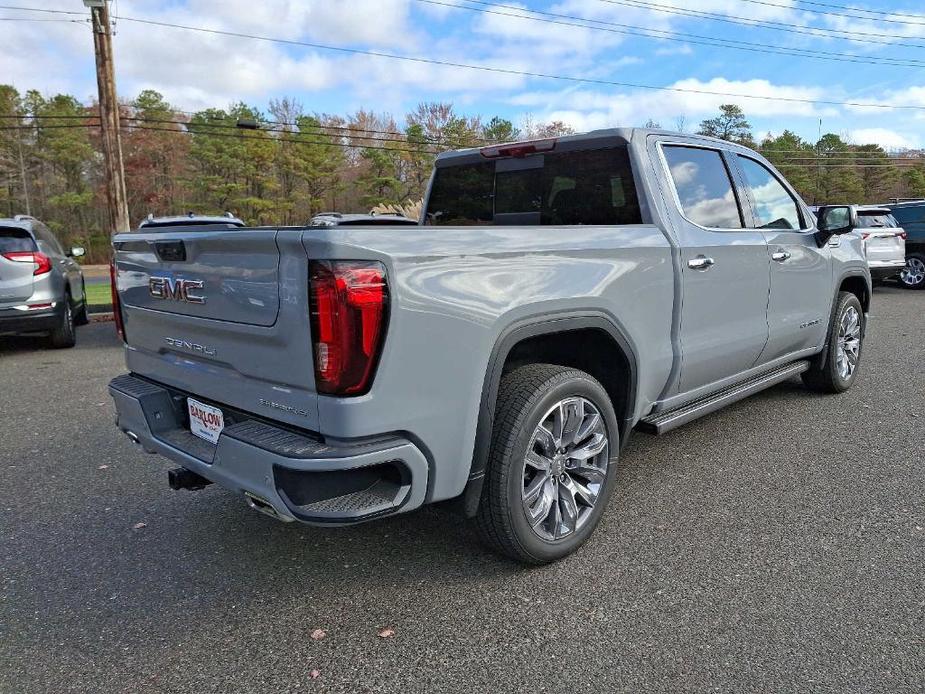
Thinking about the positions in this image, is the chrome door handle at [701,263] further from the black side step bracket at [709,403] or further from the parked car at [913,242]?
the parked car at [913,242]

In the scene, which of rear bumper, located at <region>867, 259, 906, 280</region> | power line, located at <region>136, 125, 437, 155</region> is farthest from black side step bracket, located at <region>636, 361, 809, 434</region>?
power line, located at <region>136, 125, 437, 155</region>

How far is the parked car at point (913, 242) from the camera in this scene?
1473cm

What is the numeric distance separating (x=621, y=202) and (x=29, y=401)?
5.42 meters

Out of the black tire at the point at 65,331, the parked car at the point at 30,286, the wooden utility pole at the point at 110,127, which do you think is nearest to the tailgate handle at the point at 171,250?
the parked car at the point at 30,286

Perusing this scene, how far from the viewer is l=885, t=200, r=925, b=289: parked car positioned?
14.7m

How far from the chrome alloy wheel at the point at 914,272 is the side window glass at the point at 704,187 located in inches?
539

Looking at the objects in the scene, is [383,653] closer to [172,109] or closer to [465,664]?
[465,664]

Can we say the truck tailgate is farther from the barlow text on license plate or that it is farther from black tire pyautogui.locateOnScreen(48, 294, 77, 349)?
black tire pyautogui.locateOnScreen(48, 294, 77, 349)

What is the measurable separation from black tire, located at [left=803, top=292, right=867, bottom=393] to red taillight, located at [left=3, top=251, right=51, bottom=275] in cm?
833

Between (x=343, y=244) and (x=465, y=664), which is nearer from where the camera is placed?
(x=343, y=244)

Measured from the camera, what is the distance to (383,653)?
93.8 inches

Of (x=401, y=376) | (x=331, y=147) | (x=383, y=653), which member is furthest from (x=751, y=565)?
(x=331, y=147)

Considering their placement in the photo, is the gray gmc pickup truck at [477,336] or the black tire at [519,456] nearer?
the gray gmc pickup truck at [477,336]

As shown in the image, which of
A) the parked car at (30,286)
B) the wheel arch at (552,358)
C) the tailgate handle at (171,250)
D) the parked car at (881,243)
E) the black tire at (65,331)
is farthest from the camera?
the parked car at (881,243)
